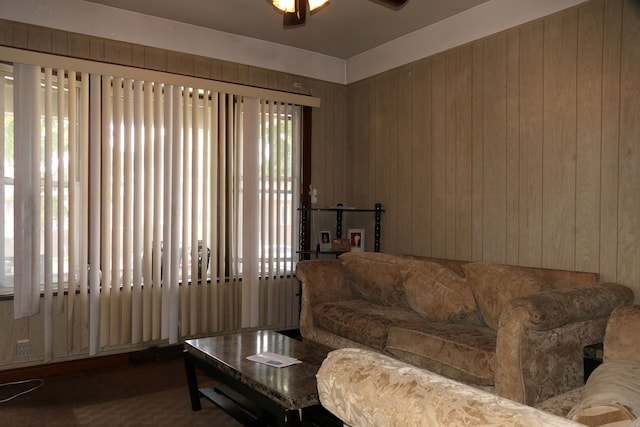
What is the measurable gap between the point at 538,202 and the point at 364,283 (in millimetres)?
1440

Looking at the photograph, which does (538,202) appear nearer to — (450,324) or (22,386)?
(450,324)

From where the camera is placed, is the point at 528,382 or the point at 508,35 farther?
the point at 508,35

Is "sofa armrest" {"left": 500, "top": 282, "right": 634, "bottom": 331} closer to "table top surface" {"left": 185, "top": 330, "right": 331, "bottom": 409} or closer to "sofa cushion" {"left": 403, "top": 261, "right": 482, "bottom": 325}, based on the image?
"sofa cushion" {"left": 403, "top": 261, "right": 482, "bottom": 325}

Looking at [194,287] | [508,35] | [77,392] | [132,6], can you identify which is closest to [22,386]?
[77,392]

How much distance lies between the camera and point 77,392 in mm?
3393

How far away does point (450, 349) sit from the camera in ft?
9.18

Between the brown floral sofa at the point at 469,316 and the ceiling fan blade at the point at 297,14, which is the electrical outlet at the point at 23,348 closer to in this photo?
the brown floral sofa at the point at 469,316

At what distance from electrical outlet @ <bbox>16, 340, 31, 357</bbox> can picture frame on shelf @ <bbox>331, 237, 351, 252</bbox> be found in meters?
2.62

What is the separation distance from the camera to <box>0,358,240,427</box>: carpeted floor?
9.55 ft

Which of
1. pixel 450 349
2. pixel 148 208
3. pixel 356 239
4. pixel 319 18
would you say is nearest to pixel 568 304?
pixel 450 349

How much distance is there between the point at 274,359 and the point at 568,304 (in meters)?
1.52

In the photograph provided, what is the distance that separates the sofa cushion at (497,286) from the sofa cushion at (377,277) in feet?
2.26

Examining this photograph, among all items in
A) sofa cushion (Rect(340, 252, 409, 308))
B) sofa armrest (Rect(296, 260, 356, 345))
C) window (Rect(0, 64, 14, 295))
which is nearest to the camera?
window (Rect(0, 64, 14, 295))

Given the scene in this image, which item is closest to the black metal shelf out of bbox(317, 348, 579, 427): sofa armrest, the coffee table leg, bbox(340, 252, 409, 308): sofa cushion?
bbox(340, 252, 409, 308): sofa cushion
